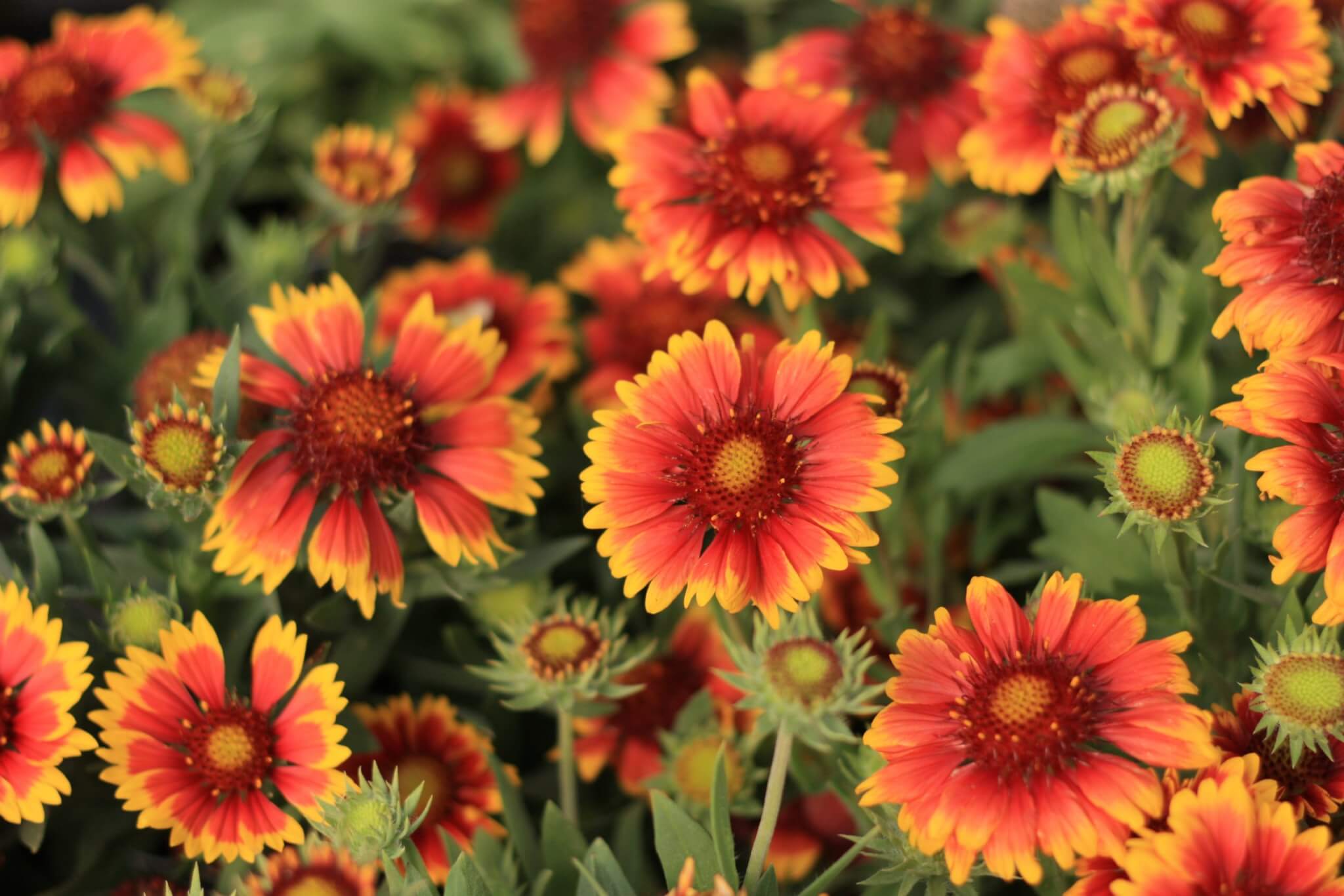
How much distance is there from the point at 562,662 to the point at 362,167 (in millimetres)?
777

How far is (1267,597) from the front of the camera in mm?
979

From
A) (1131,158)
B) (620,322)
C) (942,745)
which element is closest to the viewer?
(942,745)

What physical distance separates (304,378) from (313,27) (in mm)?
1270

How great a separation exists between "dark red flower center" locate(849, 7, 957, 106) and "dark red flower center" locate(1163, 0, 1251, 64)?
1.34 ft

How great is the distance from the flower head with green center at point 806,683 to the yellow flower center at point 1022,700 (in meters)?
0.09

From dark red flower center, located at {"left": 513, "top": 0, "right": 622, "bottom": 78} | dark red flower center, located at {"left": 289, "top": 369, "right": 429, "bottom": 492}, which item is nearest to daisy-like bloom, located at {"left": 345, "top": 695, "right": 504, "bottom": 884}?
dark red flower center, located at {"left": 289, "top": 369, "right": 429, "bottom": 492}

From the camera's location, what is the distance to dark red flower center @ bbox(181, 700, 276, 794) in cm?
97

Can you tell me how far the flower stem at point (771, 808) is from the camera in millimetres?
891

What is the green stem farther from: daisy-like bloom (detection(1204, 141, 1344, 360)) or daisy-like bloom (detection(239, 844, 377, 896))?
daisy-like bloom (detection(1204, 141, 1344, 360))

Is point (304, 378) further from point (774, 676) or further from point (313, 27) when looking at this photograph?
point (313, 27)

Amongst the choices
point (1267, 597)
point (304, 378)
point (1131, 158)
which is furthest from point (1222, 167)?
point (304, 378)

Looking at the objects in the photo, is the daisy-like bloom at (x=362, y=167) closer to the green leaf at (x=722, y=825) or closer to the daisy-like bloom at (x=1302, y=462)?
the green leaf at (x=722, y=825)

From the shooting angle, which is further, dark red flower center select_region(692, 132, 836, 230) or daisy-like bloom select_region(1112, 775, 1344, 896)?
dark red flower center select_region(692, 132, 836, 230)

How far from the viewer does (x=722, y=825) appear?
0.90 m
